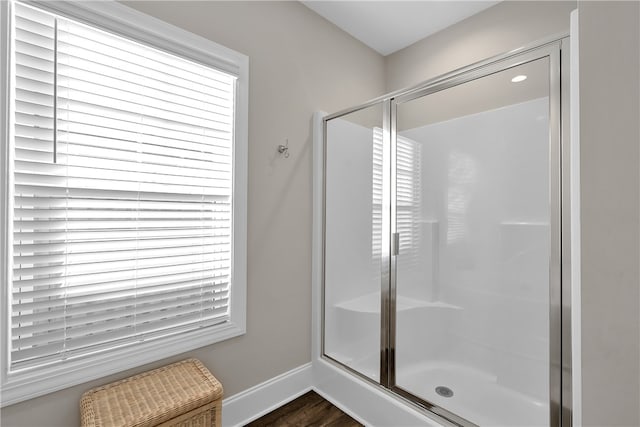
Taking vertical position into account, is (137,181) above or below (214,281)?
above

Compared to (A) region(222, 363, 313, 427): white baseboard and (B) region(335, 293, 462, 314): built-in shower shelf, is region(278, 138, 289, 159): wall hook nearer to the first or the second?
(B) region(335, 293, 462, 314): built-in shower shelf

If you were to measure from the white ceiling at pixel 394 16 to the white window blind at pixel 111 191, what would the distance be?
1023 mm

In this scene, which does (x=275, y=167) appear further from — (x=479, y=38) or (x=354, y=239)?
(x=479, y=38)

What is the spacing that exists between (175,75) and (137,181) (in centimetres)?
56

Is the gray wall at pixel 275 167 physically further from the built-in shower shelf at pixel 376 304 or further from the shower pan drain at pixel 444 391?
the shower pan drain at pixel 444 391

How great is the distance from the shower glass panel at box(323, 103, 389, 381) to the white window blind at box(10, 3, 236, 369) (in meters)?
0.68

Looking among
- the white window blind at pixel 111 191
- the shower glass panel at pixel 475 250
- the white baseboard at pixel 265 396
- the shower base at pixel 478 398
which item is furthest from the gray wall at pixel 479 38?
the white baseboard at pixel 265 396

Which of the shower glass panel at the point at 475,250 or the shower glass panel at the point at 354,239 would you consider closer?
the shower glass panel at the point at 475,250

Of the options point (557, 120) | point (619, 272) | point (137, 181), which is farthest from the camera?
point (137, 181)

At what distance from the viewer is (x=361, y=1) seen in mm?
1987

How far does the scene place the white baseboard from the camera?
5.36ft

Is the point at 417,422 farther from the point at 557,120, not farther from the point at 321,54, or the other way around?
the point at 321,54

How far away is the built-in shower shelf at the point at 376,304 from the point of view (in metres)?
1.69

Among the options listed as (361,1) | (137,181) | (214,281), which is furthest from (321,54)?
(214,281)
